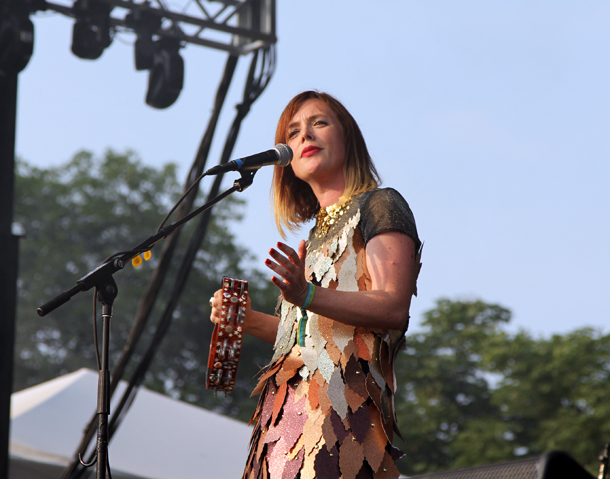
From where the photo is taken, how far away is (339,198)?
2.05 m

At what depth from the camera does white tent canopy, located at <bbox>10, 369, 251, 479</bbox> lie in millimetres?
6340

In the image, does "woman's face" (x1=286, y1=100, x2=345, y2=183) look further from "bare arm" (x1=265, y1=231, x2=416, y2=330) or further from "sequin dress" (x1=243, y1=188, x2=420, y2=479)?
"bare arm" (x1=265, y1=231, x2=416, y2=330)

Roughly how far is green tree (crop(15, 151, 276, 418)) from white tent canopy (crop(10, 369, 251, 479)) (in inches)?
506

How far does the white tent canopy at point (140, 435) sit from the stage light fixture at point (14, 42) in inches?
149

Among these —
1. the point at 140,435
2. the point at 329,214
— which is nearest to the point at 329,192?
the point at 329,214

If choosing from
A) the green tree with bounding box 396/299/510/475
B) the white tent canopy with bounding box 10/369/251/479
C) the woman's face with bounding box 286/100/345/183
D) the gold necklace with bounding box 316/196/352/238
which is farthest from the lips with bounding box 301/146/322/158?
the green tree with bounding box 396/299/510/475

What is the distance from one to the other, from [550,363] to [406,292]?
1856 centimetres

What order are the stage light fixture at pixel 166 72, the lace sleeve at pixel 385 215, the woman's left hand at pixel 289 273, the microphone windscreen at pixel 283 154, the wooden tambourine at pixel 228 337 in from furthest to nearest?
1. the stage light fixture at pixel 166 72
2. the microphone windscreen at pixel 283 154
3. the wooden tambourine at pixel 228 337
4. the lace sleeve at pixel 385 215
5. the woman's left hand at pixel 289 273

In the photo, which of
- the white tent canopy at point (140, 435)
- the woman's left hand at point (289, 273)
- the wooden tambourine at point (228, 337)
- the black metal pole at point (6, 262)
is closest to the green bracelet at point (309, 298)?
the woman's left hand at point (289, 273)

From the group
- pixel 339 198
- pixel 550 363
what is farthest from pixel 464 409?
pixel 339 198

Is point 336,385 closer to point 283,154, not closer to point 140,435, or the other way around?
point 283,154

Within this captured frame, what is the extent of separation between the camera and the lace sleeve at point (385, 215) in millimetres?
1854

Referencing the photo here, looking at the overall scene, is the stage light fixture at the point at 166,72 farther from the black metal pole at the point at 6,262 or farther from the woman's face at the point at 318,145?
the woman's face at the point at 318,145

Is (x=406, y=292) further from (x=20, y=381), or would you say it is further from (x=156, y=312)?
(x=20, y=381)
